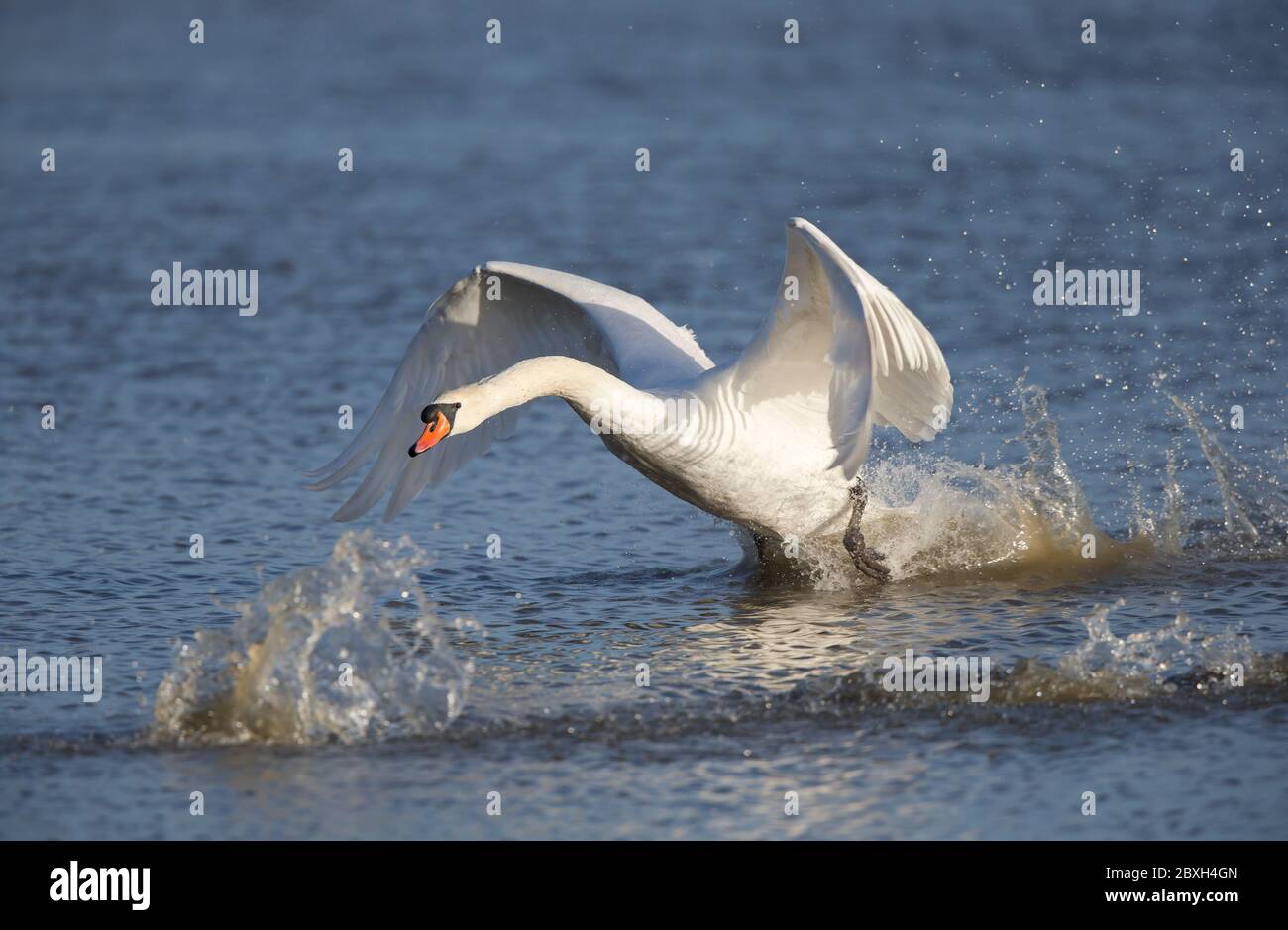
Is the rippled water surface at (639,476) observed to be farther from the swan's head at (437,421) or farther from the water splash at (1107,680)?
the swan's head at (437,421)

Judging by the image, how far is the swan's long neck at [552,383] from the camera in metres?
9.00

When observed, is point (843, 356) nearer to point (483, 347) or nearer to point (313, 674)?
point (313, 674)

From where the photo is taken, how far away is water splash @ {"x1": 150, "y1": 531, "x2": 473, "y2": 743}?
804 centimetres

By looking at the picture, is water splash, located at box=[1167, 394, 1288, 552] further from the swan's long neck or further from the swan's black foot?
the swan's long neck

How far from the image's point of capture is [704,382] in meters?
9.68

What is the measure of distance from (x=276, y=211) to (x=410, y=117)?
183 inches

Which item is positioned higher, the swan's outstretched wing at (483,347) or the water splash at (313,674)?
the swan's outstretched wing at (483,347)

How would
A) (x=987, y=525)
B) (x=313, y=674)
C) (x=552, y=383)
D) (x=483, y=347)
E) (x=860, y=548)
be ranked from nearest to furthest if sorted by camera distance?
(x=313, y=674), (x=552, y=383), (x=860, y=548), (x=987, y=525), (x=483, y=347)

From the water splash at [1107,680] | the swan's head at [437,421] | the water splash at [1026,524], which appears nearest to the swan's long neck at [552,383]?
the swan's head at [437,421]

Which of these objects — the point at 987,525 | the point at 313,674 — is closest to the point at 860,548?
the point at 987,525

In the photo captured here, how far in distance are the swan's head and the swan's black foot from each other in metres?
2.59

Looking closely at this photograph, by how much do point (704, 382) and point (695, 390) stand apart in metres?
0.11

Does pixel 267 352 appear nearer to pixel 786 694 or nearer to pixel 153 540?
pixel 153 540

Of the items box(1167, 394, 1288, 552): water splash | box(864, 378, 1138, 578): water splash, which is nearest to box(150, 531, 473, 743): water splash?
box(864, 378, 1138, 578): water splash
